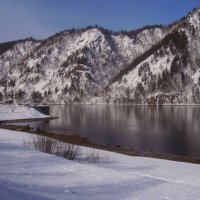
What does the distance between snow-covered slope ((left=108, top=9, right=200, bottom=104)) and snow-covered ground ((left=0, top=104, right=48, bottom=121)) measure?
267 feet

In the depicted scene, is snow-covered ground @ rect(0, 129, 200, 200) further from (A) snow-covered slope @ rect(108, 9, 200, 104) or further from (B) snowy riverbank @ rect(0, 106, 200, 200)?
(A) snow-covered slope @ rect(108, 9, 200, 104)

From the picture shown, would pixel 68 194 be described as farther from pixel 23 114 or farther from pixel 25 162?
pixel 23 114

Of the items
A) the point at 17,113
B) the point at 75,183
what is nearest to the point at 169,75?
the point at 17,113

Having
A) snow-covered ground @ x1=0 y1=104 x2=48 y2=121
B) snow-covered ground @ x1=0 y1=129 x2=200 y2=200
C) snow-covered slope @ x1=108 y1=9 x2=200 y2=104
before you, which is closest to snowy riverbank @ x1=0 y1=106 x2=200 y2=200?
snow-covered ground @ x1=0 y1=129 x2=200 y2=200

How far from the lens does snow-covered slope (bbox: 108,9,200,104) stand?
489 ft

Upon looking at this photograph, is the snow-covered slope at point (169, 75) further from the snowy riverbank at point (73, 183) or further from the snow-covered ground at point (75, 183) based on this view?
the snow-covered ground at point (75, 183)

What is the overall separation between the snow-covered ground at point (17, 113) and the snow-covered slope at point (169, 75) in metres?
81.5

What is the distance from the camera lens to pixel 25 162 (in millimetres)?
13727

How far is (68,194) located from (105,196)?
94cm

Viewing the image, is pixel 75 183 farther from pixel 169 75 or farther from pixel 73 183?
pixel 169 75

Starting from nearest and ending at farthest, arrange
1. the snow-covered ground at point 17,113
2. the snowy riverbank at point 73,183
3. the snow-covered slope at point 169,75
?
the snowy riverbank at point 73,183, the snow-covered ground at point 17,113, the snow-covered slope at point 169,75

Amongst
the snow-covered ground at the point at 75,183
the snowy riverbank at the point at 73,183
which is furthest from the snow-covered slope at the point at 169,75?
the snow-covered ground at the point at 75,183

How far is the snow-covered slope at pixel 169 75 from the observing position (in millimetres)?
149125

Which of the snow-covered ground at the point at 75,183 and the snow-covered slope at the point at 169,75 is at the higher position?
the snow-covered slope at the point at 169,75
